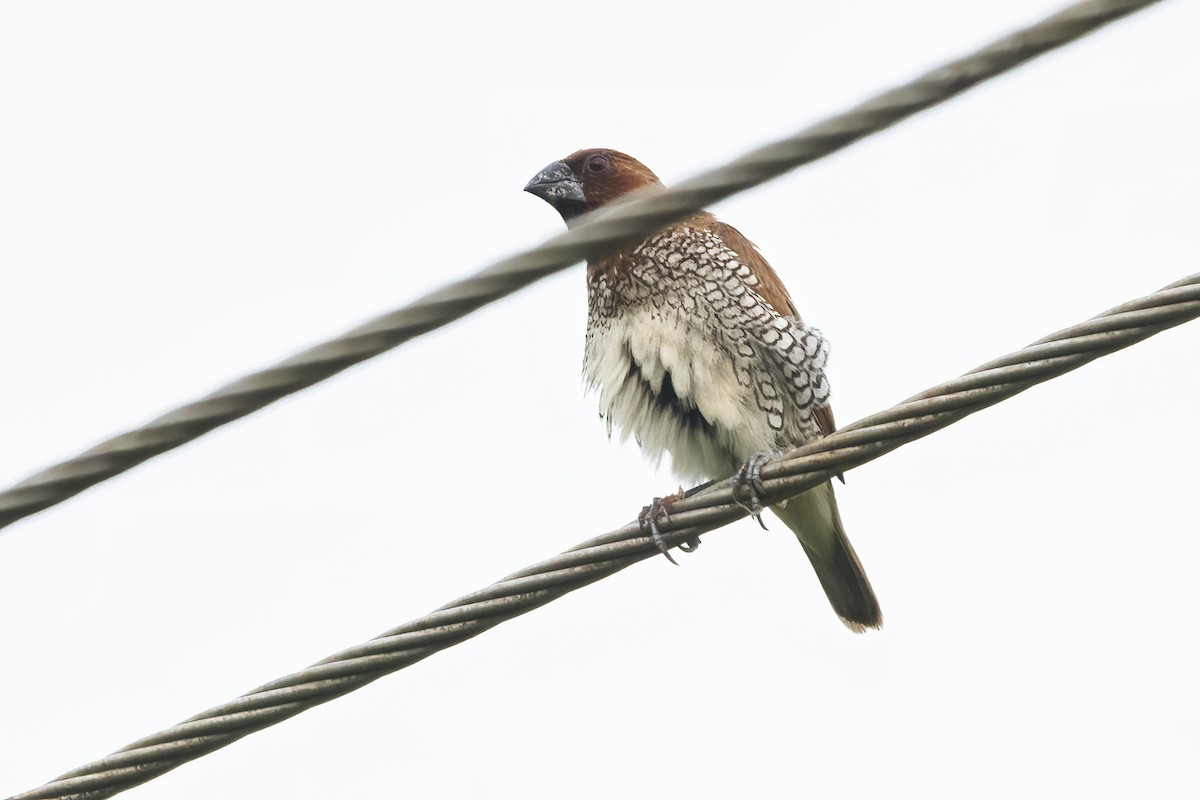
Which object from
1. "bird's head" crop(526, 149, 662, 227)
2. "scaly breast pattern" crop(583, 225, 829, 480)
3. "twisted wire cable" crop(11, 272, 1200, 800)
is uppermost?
"bird's head" crop(526, 149, 662, 227)

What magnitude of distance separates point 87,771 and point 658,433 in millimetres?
3362

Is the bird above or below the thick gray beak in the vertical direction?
below

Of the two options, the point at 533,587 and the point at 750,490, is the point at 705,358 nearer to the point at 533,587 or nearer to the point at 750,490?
the point at 750,490

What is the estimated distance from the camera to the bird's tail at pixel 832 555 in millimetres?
7070

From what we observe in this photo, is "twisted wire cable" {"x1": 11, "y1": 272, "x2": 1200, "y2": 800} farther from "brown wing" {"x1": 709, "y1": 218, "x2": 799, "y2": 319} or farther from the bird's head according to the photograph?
the bird's head

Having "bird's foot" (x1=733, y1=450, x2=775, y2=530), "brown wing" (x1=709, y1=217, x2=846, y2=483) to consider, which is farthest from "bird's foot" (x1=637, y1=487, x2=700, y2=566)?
"brown wing" (x1=709, y1=217, x2=846, y2=483)

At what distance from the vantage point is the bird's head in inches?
319

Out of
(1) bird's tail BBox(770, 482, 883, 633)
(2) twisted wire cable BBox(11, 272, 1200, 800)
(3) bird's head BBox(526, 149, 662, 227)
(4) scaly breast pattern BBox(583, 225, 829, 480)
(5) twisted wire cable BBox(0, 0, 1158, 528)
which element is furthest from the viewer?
(3) bird's head BBox(526, 149, 662, 227)

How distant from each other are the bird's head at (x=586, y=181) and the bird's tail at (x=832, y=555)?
2078 millimetres

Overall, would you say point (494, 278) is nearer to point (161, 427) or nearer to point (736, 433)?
point (161, 427)

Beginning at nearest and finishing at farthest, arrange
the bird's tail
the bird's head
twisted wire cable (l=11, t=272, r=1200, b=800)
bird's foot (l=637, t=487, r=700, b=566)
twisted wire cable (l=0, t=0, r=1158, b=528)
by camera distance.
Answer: twisted wire cable (l=0, t=0, r=1158, b=528) < twisted wire cable (l=11, t=272, r=1200, b=800) < bird's foot (l=637, t=487, r=700, b=566) < the bird's tail < the bird's head

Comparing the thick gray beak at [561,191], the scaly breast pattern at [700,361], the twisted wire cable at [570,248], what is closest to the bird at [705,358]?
the scaly breast pattern at [700,361]

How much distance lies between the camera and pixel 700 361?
654 centimetres

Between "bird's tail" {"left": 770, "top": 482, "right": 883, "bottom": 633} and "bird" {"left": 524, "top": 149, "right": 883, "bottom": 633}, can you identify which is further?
"bird's tail" {"left": 770, "top": 482, "right": 883, "bottom": 633}
